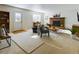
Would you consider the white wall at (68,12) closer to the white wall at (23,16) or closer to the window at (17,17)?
the white wall at (23,16)

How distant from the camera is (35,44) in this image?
2.68 metres

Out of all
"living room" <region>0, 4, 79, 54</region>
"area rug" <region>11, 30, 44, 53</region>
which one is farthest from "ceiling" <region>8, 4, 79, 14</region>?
"area rug" <region>11, 30, 44, 53</region>

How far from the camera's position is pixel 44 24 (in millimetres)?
2787

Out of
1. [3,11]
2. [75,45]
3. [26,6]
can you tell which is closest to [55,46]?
[75,45]

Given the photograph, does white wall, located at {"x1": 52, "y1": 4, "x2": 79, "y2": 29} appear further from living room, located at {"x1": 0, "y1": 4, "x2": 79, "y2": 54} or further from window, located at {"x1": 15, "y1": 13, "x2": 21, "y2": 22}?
window, located at {"x1": 15, "y1": 13, "x2": 21, "y2": 22}

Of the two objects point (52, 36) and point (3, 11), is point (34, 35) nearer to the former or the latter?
point (52, 36)

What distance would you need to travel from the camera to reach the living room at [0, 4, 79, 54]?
262cm

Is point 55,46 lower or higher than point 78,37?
lower

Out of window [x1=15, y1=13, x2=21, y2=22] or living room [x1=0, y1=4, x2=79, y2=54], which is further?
window [x1=15, y1=13, x2=21, y2=22]

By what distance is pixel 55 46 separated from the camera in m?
2.65
